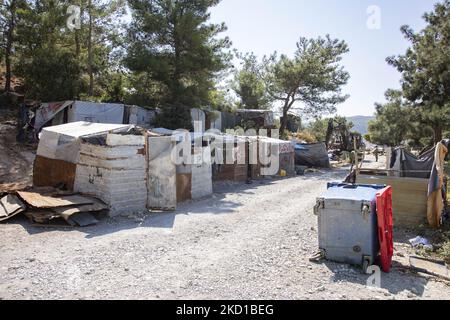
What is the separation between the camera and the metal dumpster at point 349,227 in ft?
17.2

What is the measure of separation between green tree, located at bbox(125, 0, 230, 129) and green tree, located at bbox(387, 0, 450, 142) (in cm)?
1022

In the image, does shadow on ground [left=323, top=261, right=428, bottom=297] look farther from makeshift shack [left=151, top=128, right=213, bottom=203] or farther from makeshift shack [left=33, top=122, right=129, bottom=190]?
makeshift shack [left=33, top=122, right=129, bottom=190]

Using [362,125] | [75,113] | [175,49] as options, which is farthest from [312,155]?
[362,125]

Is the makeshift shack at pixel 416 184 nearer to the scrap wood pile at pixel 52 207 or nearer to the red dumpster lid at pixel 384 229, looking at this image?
the red dumpster lid at pixel 384 229

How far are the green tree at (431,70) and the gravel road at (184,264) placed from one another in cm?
1218

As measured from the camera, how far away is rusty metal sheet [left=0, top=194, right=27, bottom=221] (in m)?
7.85

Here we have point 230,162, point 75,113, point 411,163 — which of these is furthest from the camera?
point 75,113

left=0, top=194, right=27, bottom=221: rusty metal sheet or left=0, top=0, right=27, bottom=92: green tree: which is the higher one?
left=0, top=0, right=27, bottom=92: green tree

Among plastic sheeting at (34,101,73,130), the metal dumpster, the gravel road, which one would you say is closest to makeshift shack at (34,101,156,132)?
plastic sheeting at (34,101,73,130)

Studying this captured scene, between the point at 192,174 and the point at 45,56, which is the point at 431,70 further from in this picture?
the point at 45,56

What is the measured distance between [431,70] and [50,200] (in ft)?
56.3

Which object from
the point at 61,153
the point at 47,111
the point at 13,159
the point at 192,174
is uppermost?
the point at 47,111

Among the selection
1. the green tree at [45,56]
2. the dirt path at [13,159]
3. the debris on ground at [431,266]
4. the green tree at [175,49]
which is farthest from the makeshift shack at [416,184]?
the green tree at [45,56]

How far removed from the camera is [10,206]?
26.7 ft
